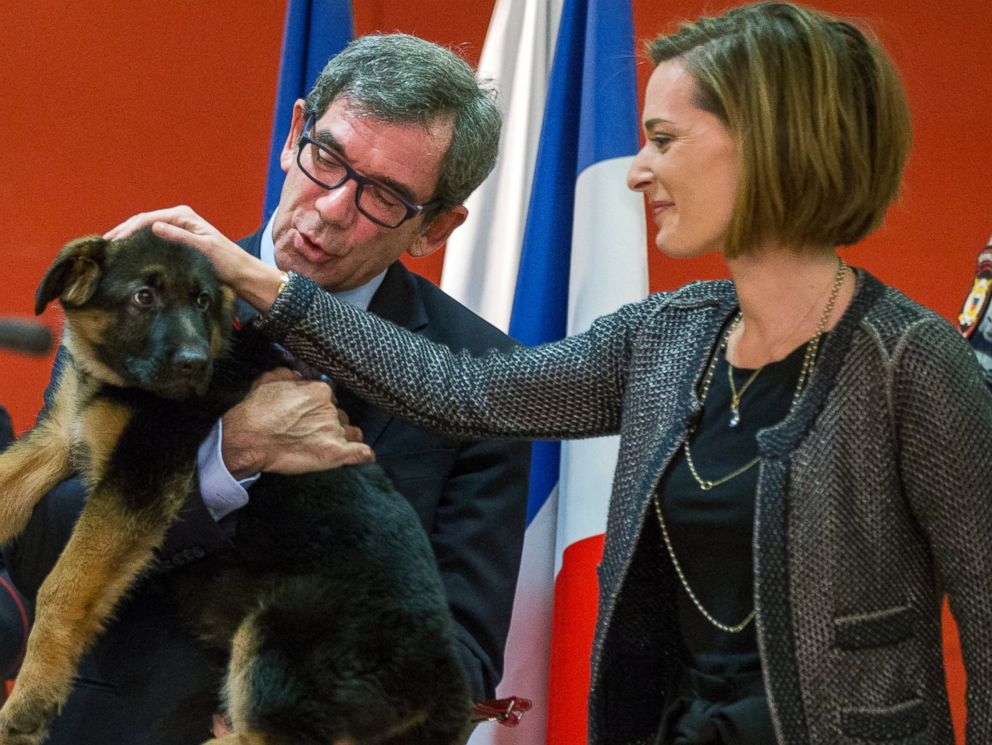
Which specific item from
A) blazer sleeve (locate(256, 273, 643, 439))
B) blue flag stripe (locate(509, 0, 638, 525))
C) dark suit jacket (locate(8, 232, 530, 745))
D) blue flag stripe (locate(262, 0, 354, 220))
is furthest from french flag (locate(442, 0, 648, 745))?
blazer sleeve (locate(256, 273, 643, 439))

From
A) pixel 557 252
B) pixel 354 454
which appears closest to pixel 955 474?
pixel 354 454

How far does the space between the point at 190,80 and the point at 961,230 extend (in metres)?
2.05

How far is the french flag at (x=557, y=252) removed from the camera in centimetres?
257

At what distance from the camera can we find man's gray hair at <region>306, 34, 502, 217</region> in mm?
1840

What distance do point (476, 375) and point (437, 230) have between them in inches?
22.2

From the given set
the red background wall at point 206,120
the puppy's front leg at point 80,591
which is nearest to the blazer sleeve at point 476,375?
the puppy's front leg at point 80,591

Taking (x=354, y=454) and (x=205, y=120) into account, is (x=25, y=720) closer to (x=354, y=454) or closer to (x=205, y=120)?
(x=354, y=454)

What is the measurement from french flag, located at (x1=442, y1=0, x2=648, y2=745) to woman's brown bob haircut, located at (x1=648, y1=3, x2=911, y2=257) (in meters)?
1.26

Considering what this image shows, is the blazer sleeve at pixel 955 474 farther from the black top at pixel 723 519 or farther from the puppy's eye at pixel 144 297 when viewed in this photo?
the puppy's eye at pixel 144 297

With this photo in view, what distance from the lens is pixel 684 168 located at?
1.37m

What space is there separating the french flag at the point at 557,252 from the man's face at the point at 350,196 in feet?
2.59

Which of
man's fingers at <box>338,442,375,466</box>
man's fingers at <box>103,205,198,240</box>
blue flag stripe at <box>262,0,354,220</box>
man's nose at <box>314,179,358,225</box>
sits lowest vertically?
man's fingers at <box>338,442,375,466</box>

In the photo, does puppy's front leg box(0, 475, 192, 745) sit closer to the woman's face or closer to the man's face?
the man's face

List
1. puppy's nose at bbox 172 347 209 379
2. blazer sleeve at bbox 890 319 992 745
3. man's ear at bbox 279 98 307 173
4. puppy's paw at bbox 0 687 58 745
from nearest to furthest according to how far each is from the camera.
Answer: blazer sleeve at bbox 890 319 992 745, puppy's paw at bbox 0 687 58 745, puppy's nose at bbox 172 347 209 379, man's ear at bbox 279 98 307 173
